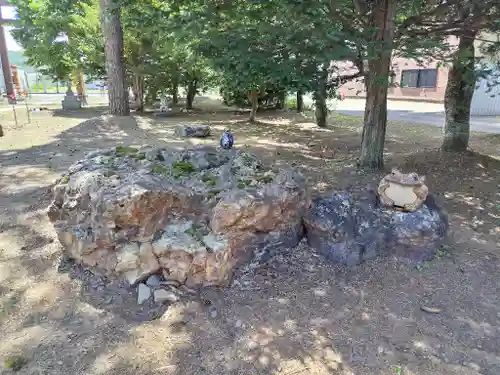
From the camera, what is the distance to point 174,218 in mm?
2959

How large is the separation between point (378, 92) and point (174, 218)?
12.0 feet

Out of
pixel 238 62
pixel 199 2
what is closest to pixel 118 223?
pixel 238 62

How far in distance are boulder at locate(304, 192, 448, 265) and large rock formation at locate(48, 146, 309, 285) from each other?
0.61ft

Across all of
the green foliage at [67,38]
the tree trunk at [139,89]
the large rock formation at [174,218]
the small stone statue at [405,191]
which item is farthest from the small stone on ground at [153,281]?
the tree trunk at [139,89]


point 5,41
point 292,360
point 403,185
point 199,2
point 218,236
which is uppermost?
point 5,41

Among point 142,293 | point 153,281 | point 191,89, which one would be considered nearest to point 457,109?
point 153,281

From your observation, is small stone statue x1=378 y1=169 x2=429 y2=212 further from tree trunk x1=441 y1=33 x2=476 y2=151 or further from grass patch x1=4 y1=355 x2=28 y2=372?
tree trunk x1=441 y1=33 x2=476 y2=151

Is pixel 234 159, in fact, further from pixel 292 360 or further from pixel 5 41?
pixel 5 41

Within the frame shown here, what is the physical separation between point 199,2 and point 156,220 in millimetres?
2531

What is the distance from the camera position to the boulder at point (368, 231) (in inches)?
125

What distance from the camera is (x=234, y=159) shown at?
3791 millimetres

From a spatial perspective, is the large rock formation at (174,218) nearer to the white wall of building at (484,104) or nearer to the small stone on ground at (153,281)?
the small stone on ground at (153,281)

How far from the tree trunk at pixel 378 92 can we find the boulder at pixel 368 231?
1905 millimetres

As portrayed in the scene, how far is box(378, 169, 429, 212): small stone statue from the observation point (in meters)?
3.31
